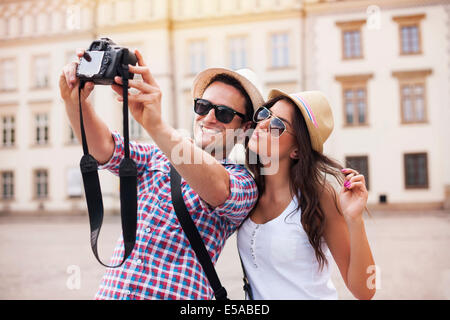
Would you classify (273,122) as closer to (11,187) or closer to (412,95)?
(412,95)

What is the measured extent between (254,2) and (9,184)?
1474 centimetres

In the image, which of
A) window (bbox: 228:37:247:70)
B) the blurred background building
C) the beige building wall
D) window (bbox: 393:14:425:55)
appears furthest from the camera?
window (bbox: 228:37:247:70)

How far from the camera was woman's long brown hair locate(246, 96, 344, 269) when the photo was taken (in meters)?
1.48

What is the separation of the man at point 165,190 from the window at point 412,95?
1531cm

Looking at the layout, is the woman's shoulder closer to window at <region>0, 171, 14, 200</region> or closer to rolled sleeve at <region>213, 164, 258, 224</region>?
rolled sleeve at <region>213, 164, 258, 224</region>

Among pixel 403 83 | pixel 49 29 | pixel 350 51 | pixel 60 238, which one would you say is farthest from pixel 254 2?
pixel 60 238

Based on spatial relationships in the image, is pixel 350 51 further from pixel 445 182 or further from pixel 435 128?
pixel 445 182

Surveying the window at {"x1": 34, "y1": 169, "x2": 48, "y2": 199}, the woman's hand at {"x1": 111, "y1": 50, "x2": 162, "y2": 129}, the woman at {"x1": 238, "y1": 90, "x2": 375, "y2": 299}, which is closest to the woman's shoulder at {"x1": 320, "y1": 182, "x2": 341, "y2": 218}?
the woman at {"x1": 238, "y1": 90, "x2": 375, "y2": 299}

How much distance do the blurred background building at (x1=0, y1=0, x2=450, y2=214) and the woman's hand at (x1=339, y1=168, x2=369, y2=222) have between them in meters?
13.9

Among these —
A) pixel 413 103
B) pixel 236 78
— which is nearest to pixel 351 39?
pixel 413 103

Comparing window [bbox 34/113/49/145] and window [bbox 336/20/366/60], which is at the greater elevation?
window [bbox 336/20/366/60]

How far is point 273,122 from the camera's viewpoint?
156 cm

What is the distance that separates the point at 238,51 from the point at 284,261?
15.8m

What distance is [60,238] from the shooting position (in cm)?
984
